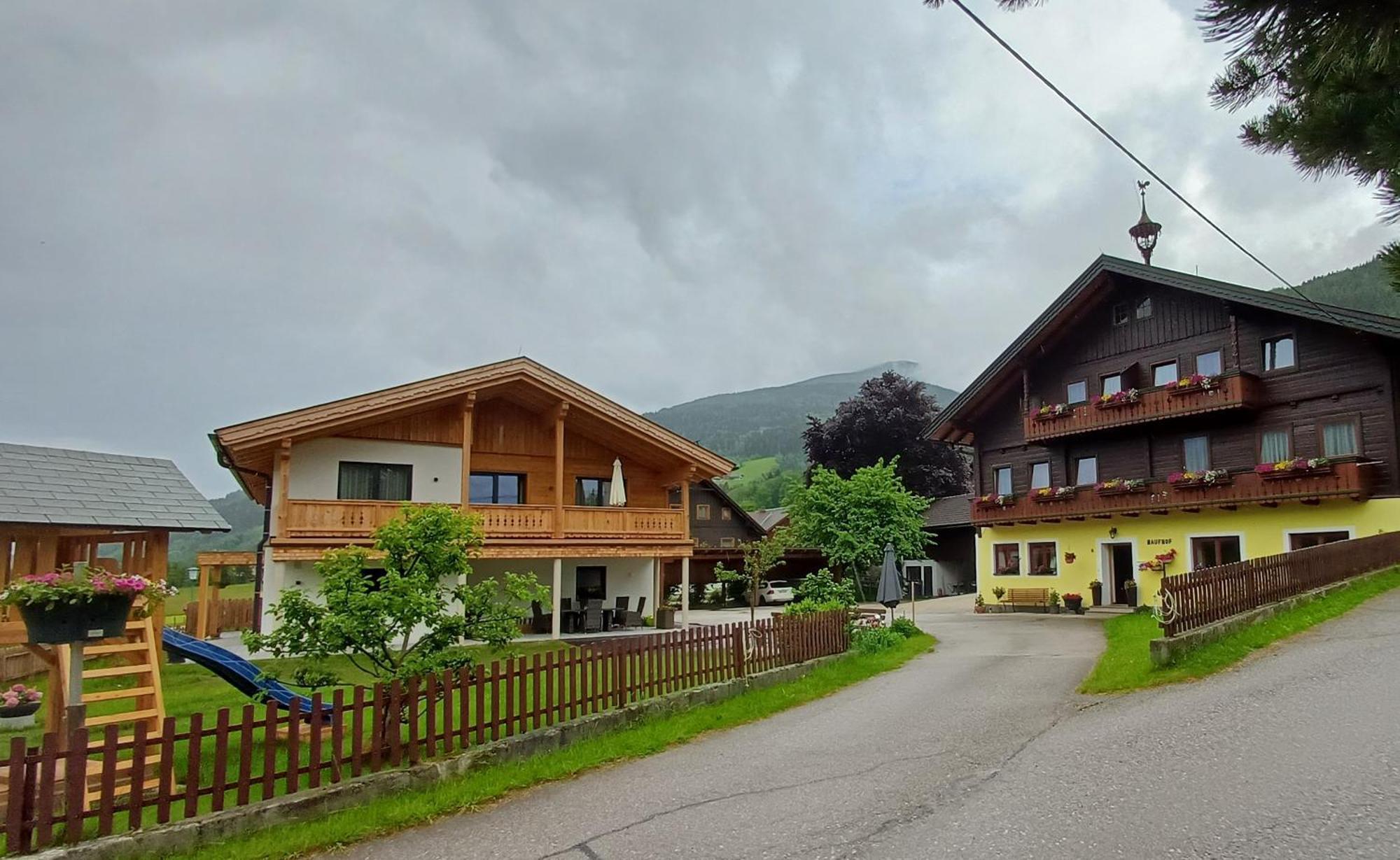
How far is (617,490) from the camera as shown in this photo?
22.8 meters

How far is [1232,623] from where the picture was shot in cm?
1216

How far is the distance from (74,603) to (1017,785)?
7170 mm

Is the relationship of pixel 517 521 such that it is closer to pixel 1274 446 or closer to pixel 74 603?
pixel 74 603

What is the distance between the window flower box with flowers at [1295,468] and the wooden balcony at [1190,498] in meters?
0.07

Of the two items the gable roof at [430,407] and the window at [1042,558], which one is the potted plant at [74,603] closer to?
the gable roof at [430,407]

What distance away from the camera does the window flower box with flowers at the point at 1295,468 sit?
829 inches

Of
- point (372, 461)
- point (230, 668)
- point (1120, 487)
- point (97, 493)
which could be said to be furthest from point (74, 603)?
point (1120, 487)

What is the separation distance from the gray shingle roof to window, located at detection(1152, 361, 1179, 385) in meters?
25.9

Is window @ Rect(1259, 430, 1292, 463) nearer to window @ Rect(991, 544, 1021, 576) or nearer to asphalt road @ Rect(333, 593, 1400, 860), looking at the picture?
window @ Rect(991, 544, 1021, 576)

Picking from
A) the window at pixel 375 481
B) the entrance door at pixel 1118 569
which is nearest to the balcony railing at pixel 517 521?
the window at pixel 375 481

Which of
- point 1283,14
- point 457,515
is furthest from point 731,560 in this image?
point 1283,14

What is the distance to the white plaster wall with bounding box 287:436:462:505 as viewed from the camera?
19469 millimetres

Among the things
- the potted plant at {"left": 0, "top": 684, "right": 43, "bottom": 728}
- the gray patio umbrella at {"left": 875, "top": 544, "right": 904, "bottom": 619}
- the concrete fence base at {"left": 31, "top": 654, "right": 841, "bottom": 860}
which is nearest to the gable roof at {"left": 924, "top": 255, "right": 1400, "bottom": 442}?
the gray patio umbrella at {"left": 875, "top": 544, "right": 904, "bottom": 619}

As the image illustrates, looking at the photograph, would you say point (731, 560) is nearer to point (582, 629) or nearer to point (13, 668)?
point (582, 629)
